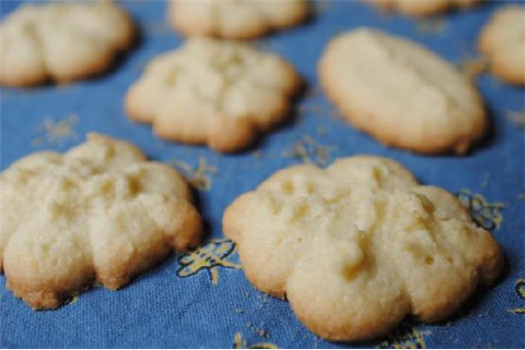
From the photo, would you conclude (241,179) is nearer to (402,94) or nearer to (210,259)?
(210,259)

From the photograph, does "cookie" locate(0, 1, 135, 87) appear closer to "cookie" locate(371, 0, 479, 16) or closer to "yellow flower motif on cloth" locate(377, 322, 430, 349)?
"cookie" locate(371, 0, 479, 16)

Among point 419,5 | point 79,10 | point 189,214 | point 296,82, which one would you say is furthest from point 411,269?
point 79,10

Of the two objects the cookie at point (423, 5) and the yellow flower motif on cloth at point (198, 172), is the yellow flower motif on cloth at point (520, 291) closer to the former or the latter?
the yellow flower motif on cloth at point (198, 172)

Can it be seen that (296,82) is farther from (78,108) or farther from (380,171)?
(78,108)

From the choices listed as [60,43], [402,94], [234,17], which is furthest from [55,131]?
[402,94]

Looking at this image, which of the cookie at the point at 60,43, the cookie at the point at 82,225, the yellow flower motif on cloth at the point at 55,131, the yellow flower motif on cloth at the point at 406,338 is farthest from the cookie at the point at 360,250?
the cookie at the point at 60,43

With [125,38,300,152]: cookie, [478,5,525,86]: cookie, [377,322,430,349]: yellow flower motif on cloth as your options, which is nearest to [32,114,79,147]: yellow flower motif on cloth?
[125,38,300,152]: cookie

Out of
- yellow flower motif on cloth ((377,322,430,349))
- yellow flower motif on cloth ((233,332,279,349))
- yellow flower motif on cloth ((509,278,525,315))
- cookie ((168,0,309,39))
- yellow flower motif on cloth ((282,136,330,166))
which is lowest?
yellow flower motif on cloth ((509,278,525,315))
